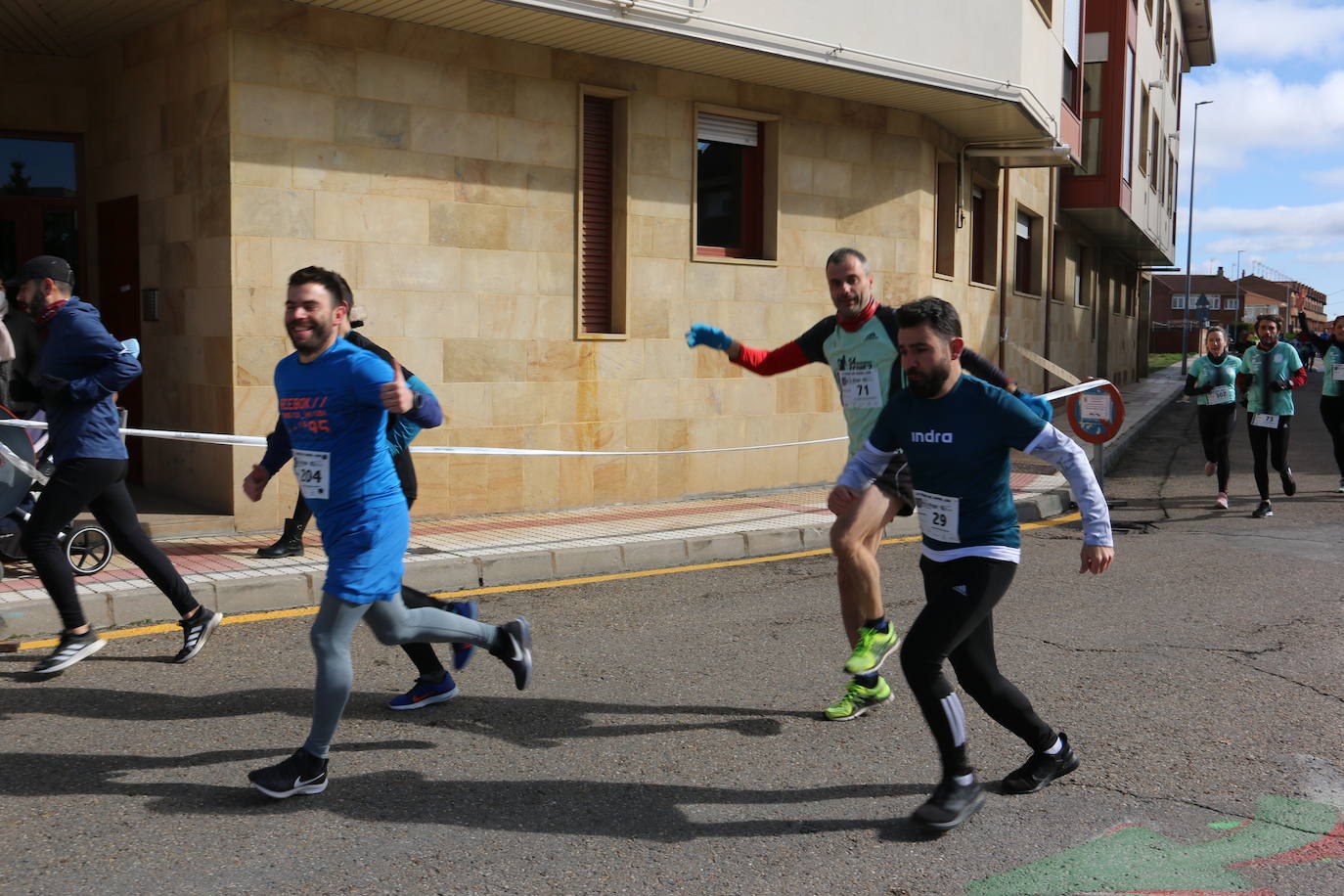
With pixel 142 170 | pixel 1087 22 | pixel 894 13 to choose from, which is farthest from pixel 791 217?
pixel 1087 22

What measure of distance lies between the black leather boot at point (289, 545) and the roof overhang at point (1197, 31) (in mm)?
35892

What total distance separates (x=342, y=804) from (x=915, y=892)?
187 cm

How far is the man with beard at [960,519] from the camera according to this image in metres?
3.98

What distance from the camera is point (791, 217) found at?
12.5m

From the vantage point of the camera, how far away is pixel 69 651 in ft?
18.5

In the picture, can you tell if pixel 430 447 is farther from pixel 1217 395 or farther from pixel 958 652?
pixel 1217 395

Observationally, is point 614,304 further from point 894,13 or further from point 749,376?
point 894,13

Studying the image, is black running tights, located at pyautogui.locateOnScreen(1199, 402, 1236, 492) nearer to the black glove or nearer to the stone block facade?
the stone block facade

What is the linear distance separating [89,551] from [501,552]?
2459 mm

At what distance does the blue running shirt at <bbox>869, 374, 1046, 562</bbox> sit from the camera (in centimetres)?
400

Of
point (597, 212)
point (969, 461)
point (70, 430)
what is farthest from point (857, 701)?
point (597, 212)

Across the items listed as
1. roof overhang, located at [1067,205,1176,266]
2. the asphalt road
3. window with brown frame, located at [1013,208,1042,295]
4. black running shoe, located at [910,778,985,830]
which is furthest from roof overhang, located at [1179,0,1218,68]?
black running shoe, located at [910,778,985,830]

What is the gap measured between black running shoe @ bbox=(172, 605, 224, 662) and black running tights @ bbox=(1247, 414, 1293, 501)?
926cm

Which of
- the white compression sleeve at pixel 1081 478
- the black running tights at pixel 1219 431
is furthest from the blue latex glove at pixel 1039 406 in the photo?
the black running tights at pixel 1219 431
